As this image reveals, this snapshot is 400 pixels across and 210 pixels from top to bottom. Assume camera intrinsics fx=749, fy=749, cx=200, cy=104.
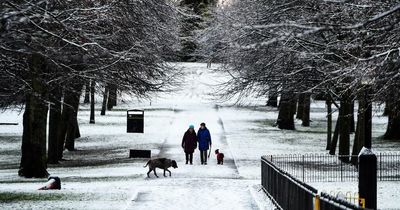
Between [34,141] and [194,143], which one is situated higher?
[34,141]

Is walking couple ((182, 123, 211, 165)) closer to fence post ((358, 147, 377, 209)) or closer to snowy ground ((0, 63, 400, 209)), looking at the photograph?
snowy ground ((0, 63, 400, 209))

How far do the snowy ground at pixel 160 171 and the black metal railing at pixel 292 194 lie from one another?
0.49 m

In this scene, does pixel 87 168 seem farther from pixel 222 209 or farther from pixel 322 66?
pixel 222 209

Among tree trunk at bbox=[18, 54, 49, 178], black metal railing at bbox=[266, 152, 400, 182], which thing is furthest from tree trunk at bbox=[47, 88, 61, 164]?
black metal railing at bbox=[266, 152, 400, 182]

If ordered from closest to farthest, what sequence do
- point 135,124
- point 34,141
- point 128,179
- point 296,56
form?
point 296,56
point 128,179
point 34,141
point 135,124

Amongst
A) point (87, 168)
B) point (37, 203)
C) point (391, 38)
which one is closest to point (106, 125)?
point (87, 168)

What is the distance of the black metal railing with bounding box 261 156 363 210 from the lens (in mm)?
9906

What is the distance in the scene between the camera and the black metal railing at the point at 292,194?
991 cm

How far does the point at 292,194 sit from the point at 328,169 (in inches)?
476

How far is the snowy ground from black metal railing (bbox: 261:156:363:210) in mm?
492

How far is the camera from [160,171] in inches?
1034

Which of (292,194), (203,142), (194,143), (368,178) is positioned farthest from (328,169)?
(368,178)

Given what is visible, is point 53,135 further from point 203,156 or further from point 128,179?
point 128,179

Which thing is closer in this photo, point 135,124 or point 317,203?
point 317,203
